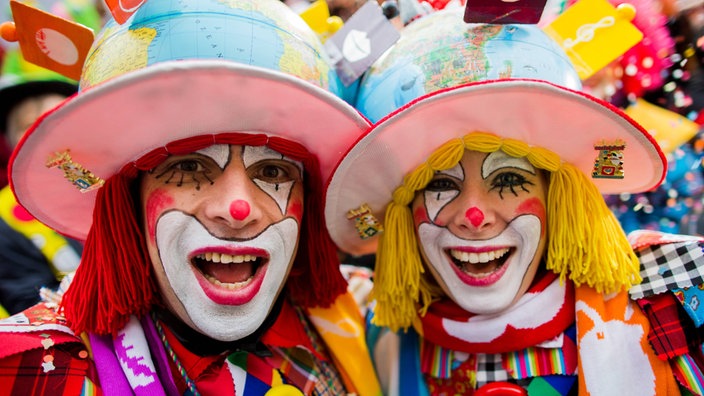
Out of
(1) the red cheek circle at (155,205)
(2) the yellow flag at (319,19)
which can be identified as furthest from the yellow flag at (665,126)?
(1) the red cheek circle at (155,205)

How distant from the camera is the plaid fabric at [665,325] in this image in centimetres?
175

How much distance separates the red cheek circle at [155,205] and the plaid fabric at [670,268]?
137 cm

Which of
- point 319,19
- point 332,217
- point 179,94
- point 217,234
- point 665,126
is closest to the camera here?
point 179,94

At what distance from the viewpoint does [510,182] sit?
6.24 ft

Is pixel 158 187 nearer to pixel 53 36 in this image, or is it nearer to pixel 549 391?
pixel 53 36

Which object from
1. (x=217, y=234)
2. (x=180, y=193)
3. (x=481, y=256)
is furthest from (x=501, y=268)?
(x=180, y=193)

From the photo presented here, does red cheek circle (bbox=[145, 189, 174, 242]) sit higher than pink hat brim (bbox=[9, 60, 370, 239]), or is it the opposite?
pink hat brim (bbox=[9, 60, 370, 239])

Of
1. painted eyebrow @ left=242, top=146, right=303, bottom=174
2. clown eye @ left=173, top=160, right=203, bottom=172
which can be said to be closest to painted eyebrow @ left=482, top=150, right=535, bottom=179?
painted eyebrow @ left=242, top=146, right=303, bottom=174

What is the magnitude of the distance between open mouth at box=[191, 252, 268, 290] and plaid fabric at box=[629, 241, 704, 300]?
1.12m

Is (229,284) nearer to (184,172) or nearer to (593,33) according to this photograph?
(184,172)

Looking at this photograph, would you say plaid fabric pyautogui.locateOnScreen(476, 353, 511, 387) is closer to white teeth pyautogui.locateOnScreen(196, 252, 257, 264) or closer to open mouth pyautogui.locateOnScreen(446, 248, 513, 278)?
open mouth pyautogui.locateOnScreen(446, 248, 513, 278)

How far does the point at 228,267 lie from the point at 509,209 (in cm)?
85

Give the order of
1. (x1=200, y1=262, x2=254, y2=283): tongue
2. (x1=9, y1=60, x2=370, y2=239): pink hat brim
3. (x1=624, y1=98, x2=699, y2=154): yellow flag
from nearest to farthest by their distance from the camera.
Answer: (x1=9, y1=60, x2=370, y2=239): pink hat brim → (x1=200, y1=262, x2=254, y2=283): tongue → (x1=624, y1=98, x2=699, y2=154): yellow flag

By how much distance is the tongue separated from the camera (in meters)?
1.82
